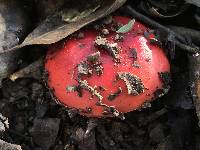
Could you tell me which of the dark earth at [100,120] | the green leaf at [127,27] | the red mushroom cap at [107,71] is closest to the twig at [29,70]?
the dark earth at [100,120]

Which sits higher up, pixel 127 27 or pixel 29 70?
pixel 127 27

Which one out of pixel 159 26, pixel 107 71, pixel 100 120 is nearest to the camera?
pixel 107 71

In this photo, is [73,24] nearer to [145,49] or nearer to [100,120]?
[145,49]

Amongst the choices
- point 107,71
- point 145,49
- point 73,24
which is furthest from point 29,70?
point 145,49

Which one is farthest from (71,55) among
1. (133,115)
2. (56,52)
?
(133,115)

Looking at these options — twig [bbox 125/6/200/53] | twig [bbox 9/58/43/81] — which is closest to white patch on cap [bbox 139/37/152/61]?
twig [bbox 125/6/200/53]

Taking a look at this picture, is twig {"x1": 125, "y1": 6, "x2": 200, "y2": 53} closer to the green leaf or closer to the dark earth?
the dark earth

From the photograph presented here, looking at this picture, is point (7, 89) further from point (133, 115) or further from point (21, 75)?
point (133, 115)
